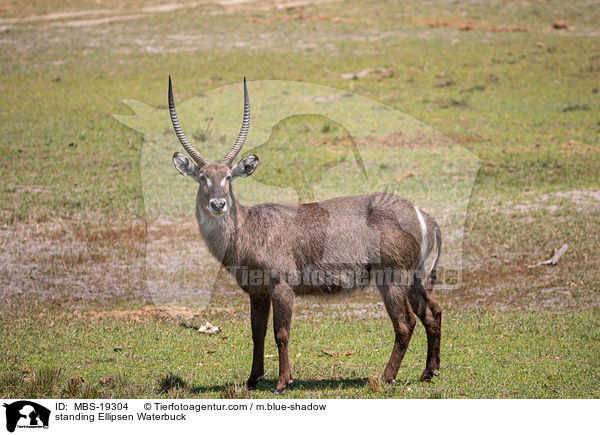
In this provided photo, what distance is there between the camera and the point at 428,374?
9148 mm

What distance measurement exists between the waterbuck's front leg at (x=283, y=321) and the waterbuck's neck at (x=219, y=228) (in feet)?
2.49

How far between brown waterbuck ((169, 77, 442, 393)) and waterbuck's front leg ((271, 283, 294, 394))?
1 cm

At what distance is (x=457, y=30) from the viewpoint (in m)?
37.6

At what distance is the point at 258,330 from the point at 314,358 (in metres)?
1.47

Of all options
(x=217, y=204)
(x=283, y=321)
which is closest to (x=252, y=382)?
(x=283, y=321)

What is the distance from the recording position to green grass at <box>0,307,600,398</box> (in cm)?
876

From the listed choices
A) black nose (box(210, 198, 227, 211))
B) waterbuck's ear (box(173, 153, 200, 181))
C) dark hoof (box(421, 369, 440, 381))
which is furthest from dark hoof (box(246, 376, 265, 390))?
waterbuck's ear (box(173, 153, 200, 181))

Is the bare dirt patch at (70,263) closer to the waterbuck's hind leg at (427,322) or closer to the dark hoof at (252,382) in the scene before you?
the dark hoof at (252,382)

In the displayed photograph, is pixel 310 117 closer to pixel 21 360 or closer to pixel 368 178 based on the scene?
pixel 368 178

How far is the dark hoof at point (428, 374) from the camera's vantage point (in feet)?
29.9

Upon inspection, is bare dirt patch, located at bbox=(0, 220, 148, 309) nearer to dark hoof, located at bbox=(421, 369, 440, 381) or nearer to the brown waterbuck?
the brown waterbuck

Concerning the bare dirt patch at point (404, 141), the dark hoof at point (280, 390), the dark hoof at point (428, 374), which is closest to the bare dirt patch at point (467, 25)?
the bare dirt patch at point (404, 141)

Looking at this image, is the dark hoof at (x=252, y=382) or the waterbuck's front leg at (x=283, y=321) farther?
the dark hoof at (x=252, y=382)
